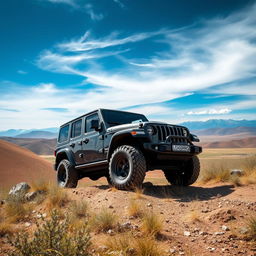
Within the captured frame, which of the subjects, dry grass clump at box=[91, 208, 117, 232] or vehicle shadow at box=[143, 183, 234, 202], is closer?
dry grass clump at box=[91, 208, 117, 232]

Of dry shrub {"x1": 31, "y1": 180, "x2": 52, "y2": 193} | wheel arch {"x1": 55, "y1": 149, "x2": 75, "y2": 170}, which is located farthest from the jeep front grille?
dry shrub {"x1": 31, "y1": 180, "x2": 52, "y2": 193}

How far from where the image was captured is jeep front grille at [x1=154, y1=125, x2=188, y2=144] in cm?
655

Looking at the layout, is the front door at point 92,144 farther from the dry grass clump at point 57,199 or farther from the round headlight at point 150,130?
the round headlight at point 150,130

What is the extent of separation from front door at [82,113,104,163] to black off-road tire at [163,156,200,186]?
2.33 meters

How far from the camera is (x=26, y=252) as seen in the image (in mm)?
2721

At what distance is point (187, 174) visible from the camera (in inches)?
308

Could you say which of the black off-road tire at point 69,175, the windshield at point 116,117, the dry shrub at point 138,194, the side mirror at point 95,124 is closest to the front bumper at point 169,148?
the dry shrub at point 138,194

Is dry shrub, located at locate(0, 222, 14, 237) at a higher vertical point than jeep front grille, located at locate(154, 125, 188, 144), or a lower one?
lower

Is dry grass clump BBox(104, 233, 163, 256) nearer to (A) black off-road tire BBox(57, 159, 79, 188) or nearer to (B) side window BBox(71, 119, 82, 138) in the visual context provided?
(A) black off-road tire BBox(57, 159, 79, 188)

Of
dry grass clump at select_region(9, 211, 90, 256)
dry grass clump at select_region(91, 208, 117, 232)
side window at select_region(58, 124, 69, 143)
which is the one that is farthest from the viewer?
side window at select_region(58, 124, 69, 143)

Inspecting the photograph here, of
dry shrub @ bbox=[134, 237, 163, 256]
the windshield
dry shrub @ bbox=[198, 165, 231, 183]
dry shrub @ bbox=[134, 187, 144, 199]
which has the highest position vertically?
the windshield

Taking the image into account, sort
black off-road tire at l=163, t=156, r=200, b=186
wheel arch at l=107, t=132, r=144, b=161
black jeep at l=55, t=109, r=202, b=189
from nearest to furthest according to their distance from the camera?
black jeep at l=55, t=109, r=202, b=189 → wheel arch at l=107, t=132, r=144, b=161 → black off-road tire at l=163, t=156, r=200, b=186

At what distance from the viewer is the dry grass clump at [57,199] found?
6.60m

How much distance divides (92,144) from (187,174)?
2.88 meters
